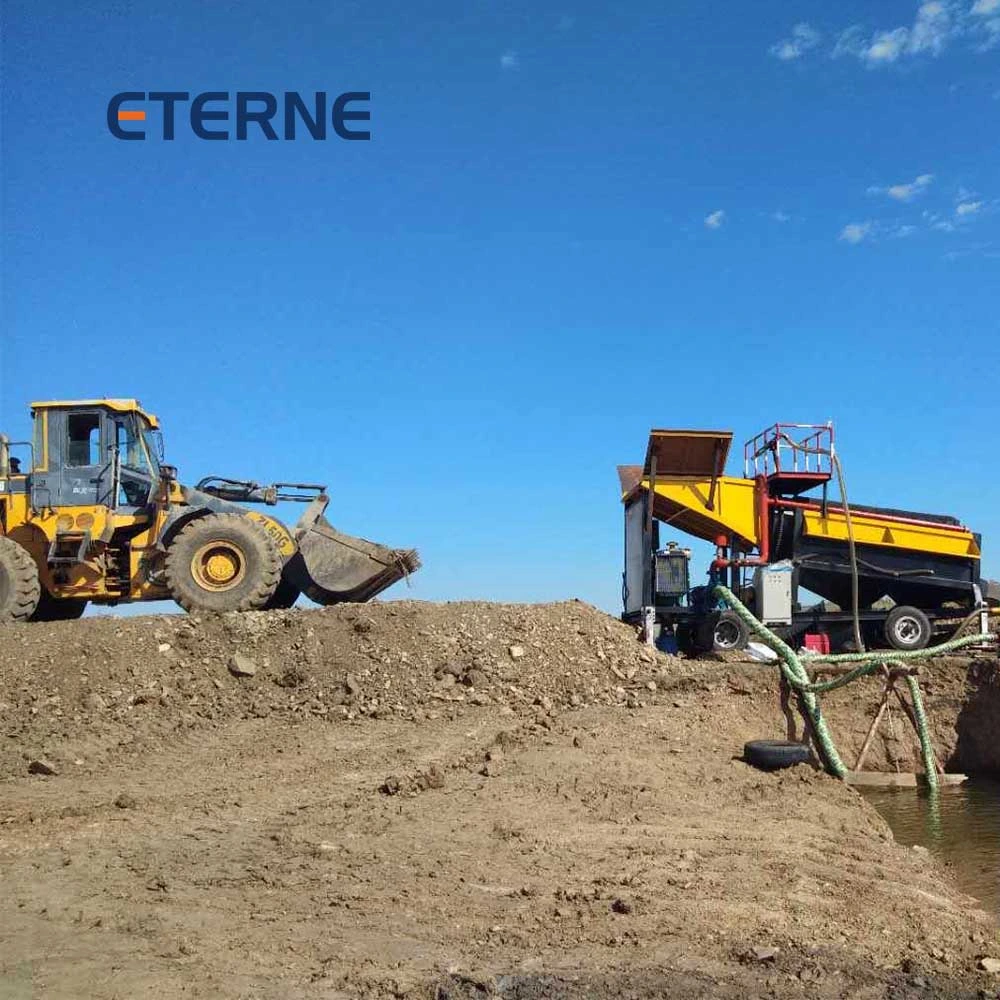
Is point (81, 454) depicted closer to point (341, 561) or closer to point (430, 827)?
point (341, 561)

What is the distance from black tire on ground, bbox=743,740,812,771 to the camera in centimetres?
973

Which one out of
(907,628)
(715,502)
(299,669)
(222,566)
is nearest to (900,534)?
(907,628)

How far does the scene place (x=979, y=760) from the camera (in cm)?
1271

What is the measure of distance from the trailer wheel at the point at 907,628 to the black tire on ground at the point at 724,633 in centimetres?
250

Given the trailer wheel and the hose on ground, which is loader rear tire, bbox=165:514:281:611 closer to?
the hose on ground

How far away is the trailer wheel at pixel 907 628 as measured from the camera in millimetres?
16078

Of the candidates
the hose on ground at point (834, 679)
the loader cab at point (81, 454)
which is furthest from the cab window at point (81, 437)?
the hose on ground at point (834, 679)

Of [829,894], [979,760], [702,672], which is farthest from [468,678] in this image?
[979,760]

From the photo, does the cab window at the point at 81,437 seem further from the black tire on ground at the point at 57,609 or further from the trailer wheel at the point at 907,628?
the trailer wheel at the point at 907,628

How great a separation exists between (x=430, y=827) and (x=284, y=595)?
8.30 metres

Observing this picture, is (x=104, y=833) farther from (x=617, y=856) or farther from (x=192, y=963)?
(x=617, y=856)

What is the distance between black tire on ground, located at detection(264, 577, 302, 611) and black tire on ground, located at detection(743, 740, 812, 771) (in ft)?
23.4

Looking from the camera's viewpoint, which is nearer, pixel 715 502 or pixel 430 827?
pixel 430 827

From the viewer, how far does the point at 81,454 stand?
42.5 feet
